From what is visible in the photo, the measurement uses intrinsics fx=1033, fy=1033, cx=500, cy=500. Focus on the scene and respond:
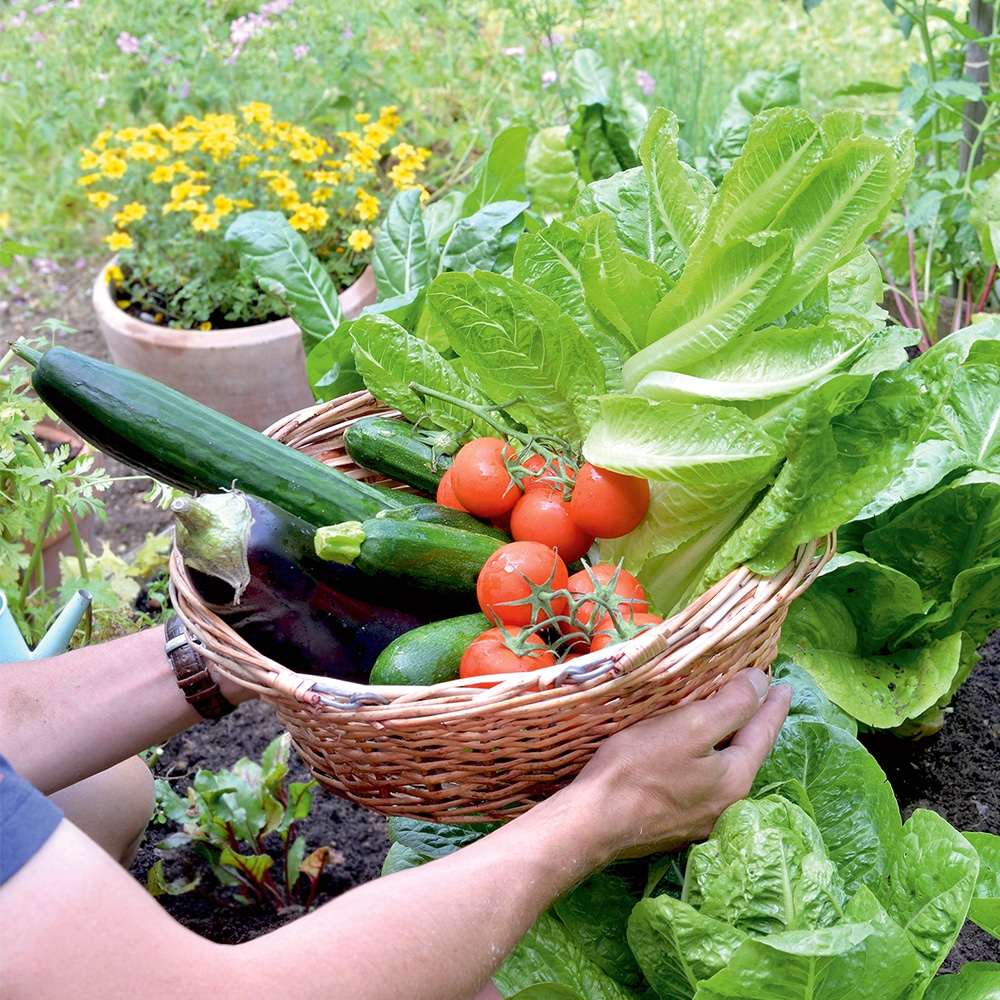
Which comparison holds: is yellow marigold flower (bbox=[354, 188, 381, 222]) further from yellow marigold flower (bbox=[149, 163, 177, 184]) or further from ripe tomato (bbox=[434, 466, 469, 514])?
ripe tomato (bbox=[434, 466, 469, 514])

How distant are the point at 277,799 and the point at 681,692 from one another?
117cm

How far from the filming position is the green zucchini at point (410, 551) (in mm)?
1435

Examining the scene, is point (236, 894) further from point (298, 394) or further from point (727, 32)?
point (727, 32)

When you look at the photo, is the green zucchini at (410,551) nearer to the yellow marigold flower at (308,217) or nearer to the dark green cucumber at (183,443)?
the dark green cucumber at (183,443)

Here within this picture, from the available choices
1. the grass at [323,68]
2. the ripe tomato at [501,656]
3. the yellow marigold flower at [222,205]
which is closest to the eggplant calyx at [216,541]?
the ripe tomato at [501,656]

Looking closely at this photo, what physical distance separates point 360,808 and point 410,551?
42.5 inches

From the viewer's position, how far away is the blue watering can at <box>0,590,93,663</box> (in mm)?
1863

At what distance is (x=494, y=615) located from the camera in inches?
53.8

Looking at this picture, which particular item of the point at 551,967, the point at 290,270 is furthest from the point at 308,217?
the point at 551,967

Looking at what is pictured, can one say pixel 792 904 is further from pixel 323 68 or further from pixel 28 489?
pixel 323 68

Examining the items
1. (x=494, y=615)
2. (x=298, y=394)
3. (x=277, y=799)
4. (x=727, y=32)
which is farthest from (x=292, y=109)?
(x=494, y=615)

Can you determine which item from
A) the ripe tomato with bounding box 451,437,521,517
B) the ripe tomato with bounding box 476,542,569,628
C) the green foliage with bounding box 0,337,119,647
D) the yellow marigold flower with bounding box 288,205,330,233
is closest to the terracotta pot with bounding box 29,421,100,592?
the green foliage with bounding box 0,337,119,647

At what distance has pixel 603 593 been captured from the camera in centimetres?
130

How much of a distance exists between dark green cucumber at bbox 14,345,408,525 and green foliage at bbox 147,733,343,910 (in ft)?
2.39
